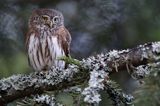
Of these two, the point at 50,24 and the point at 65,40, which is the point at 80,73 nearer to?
the point at 65,40

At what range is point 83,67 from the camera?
224cm

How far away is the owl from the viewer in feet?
12.5

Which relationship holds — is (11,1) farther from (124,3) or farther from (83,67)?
(83,67)

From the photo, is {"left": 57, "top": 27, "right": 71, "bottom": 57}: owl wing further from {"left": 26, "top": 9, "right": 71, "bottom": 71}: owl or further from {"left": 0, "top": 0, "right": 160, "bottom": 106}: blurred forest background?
{"left": 0, "top": 0, "right": 160, "bottom": 106}: blurred forest background

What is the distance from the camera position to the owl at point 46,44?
3.81 meters

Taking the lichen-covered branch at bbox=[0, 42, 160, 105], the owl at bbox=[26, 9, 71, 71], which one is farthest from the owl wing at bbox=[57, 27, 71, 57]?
the lichen-covered branch at bbox=[0, 42, 160, 105]

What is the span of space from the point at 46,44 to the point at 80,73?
157 cm

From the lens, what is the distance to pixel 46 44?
151 inches

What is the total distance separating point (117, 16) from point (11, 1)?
38.6 inches

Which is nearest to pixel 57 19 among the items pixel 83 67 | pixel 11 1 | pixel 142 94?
pixel 11 1

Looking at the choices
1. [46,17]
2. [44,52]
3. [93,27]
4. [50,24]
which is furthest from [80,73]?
[46,17]

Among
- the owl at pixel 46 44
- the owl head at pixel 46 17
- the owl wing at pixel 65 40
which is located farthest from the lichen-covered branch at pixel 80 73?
the owl head at pixel 46 17

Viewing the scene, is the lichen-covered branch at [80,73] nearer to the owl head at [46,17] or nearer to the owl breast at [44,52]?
the owl breast at [44,52]

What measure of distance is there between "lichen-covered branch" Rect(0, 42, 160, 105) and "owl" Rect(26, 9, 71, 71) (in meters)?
1.03
